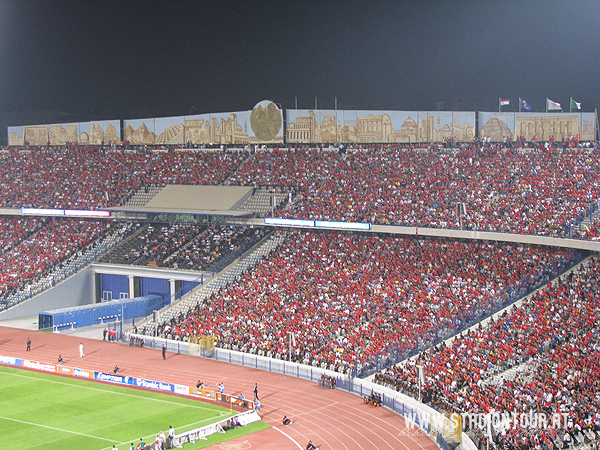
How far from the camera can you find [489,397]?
30234 millimetres

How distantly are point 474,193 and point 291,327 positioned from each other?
1592 cm

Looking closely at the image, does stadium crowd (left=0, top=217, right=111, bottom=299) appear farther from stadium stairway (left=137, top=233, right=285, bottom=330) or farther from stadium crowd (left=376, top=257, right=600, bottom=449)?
stadium crowd (left=376, top=257, right=600, bottom=449)

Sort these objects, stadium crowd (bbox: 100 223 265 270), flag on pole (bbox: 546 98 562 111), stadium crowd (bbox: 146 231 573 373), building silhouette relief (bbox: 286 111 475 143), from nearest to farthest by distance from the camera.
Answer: stadium crowd (bbox: 146 231 573 373) → stadium crowd (bbox: 100 223 265 270) → flag on pole (bbox: 546 98 562 111) → building silhouette relief (bbox: 286 111 475 143)

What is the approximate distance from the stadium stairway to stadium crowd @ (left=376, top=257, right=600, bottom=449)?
62.6ft

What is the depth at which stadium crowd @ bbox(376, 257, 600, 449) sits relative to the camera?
2733cm

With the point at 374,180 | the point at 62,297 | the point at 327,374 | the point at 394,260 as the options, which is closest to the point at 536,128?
the point at 374,180

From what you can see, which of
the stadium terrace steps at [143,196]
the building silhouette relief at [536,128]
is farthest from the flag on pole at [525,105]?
the stadium terrace steps at [143,196]

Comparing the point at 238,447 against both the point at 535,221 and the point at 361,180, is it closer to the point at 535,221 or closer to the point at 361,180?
the point at 535,221

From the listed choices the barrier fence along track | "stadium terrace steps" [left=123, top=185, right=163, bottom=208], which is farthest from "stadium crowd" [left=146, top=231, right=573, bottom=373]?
"stadium terrace steps" [left=123, top=185, right=163, bottom=208]

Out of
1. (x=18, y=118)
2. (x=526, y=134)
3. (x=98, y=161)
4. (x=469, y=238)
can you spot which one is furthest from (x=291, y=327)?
(x=18, y=118)

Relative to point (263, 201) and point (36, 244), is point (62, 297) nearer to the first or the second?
point (36, 244)

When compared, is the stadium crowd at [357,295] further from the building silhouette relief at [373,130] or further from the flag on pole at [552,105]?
the flag on pole at [552,105]

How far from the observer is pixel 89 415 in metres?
33.6

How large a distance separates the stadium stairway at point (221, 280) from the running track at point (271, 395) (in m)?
4.66
